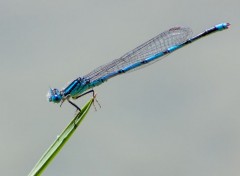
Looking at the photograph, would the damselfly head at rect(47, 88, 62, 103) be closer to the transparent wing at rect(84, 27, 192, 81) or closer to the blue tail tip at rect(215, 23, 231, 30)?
the transparent wing at rect(84, 27, 192, 81)

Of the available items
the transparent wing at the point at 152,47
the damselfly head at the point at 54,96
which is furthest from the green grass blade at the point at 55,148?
the transparent wing at the point at 152,47

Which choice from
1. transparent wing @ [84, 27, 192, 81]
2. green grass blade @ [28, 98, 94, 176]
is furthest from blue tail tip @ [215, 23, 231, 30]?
green grass blade @ [28, 98, 94, 176]

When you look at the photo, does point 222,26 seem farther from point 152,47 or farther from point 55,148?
point 55,148

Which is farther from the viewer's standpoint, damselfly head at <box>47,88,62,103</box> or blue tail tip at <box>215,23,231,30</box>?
blue tail tip at <box>215,23,231,30</box>

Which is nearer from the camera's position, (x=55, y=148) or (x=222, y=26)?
(x=55, y=148)

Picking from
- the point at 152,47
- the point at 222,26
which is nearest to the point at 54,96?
the point at 152,47

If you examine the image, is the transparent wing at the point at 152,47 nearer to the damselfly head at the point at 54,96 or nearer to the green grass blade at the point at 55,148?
the damselfly head at the point at 54,96
